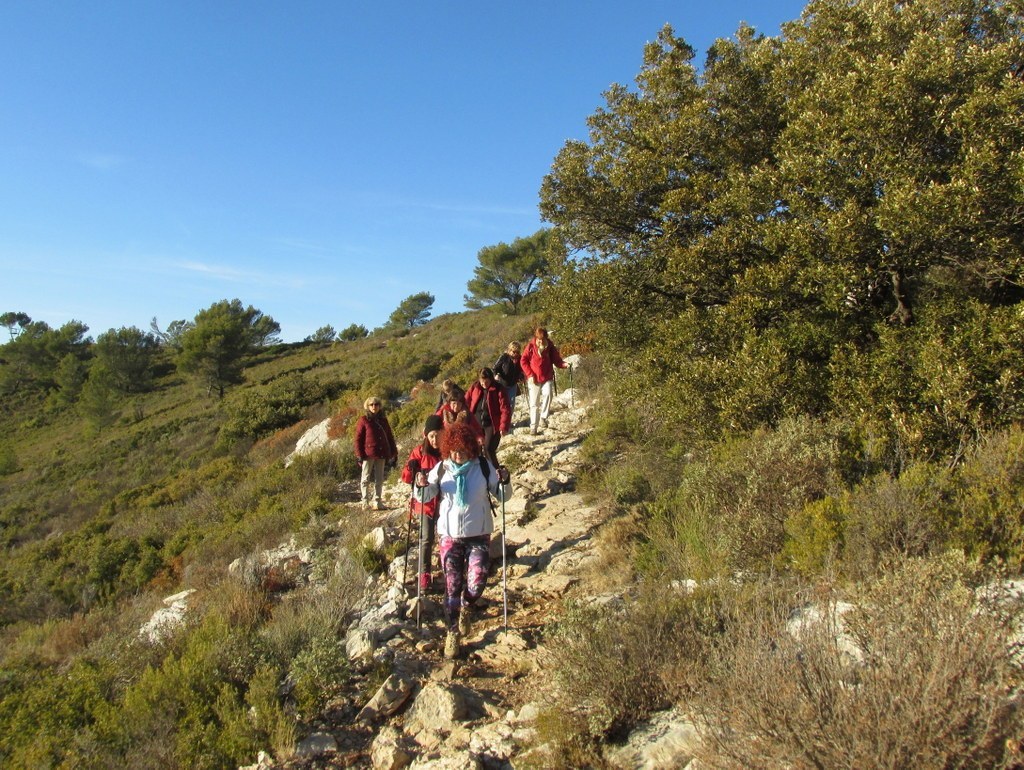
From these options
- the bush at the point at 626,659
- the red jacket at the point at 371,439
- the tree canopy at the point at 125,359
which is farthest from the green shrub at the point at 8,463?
the bush at the point at 626,659

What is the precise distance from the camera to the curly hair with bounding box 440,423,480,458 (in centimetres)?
521

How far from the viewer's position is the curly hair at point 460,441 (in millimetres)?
5211

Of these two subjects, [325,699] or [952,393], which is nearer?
[325,699]

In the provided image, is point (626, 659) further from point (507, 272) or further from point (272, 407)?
point (507, 272)

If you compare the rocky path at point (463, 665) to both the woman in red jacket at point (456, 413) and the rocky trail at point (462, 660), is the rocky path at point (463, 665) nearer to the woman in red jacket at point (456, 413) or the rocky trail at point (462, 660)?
the rocky trail at point (462, 660)

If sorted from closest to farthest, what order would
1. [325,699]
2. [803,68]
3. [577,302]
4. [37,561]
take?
[325,699] → [803,68] → [577,302] → [37,561]

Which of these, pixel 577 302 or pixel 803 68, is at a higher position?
pixel 803 68

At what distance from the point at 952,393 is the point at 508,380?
571 centimetres

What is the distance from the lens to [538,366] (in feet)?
34.4

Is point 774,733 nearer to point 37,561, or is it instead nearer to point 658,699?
point 658,699

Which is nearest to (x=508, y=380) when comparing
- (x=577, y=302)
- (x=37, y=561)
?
(x=577, y=302)

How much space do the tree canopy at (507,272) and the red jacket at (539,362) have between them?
101ft

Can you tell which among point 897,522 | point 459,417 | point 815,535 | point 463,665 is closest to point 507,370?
point 459,417

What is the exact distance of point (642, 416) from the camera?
966cm
